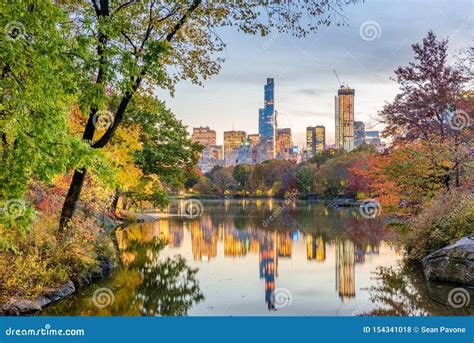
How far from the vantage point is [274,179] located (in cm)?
10131

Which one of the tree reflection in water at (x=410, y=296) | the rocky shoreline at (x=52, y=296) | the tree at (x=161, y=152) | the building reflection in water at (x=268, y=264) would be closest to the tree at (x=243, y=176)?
the tree at (x=161, y=152)

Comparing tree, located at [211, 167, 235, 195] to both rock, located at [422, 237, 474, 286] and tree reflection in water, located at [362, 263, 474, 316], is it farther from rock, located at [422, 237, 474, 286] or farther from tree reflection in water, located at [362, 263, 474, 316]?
rock, located at [422, 237, 474, 286]

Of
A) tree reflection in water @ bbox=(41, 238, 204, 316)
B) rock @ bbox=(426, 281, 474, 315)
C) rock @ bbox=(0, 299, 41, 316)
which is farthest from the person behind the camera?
tree reflection in water @ bbox=(41, 238, 204, 316)

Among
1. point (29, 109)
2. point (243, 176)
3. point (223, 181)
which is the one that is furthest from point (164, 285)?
point (223, 181)

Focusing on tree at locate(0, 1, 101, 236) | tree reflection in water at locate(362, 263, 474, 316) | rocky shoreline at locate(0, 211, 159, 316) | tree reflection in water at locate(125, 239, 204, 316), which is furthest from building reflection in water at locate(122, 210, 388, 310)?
tree at locate(0, 1, 101, 236)

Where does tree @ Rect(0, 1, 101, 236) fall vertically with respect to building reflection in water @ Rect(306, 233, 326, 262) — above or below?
above

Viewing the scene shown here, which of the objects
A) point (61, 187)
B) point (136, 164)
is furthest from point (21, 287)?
point (136, 164)

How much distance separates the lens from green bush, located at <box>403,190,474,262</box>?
14445 millimetres

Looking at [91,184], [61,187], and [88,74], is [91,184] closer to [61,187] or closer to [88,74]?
[61,187]

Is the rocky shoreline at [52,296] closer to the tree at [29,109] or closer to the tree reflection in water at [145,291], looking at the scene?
the tree reflection in water at [145,291]

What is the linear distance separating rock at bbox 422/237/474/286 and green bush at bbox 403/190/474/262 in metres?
1.40

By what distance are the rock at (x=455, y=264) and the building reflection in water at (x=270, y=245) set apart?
2.26 metres

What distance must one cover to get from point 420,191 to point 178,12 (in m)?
12.7

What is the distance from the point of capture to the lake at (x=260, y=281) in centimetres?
1096
